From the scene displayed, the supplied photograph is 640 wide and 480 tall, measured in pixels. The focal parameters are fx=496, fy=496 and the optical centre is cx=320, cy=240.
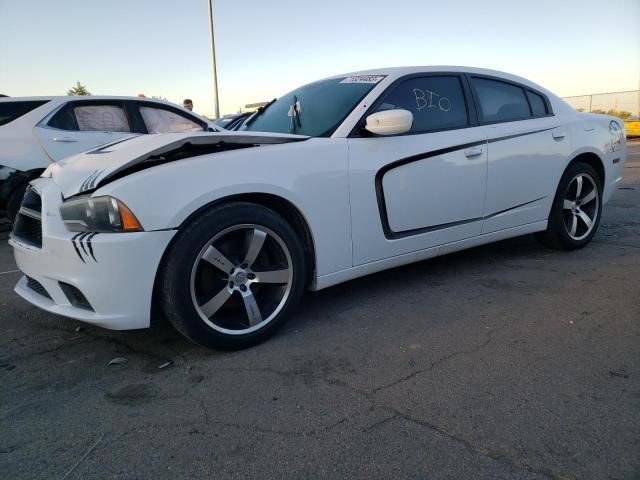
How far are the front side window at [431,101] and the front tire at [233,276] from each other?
119cm

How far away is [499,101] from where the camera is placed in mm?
3949

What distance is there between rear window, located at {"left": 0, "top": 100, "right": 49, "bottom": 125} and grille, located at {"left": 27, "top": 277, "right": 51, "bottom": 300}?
3736 millimetres

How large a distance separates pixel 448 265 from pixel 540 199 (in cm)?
93

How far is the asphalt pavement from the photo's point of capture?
1.78 meters

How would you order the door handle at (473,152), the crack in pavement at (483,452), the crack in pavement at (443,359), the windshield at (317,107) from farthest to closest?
the door handle at (473,152) < the windshield at (317,107) < the crack in pavement at (443,359) < the crack in pavement at (483,452)

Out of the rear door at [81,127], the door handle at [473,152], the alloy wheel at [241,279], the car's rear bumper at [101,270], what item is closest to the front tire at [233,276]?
the alloy wheel at [241,279]

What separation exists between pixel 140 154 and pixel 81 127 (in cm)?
413

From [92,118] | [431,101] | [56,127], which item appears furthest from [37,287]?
[92,118]

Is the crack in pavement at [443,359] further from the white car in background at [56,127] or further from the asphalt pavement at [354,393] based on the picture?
the white car in background at [56,127]

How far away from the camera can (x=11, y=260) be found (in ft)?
15.8

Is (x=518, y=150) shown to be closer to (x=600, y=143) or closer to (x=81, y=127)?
(x=600, y=143)

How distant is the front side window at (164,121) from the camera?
6418 mm

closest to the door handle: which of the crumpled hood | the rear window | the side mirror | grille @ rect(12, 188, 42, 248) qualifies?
the side mirror

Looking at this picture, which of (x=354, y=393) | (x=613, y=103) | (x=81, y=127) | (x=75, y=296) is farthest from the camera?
(x=613, y=103)
